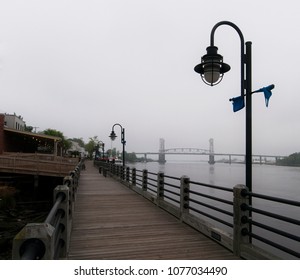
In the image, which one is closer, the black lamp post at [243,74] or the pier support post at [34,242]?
the pier support post at [34,242]

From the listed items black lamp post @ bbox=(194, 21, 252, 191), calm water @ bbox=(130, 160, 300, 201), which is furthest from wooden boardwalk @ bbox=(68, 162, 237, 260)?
calm water @ bbox=(130, 160, 300, 201)

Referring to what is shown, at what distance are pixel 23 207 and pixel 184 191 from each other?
1622cm

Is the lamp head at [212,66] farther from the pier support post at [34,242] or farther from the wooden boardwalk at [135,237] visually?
the pier support post at [34,242]

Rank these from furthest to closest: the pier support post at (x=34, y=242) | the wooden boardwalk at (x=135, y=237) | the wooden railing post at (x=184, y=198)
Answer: the wooden railing post at (x=184, y=198) → the wooden boardwalk at (x=135, y=237) → the pier support post at (x=34, y=242)

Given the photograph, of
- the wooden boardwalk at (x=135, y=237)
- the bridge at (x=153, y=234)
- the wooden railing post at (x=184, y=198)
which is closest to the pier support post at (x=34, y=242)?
the bridge at (x=153, y=234)

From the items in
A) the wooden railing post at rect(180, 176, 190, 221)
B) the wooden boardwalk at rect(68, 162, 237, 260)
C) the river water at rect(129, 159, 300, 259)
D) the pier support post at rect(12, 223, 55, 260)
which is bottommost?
the river water at rect(129, 159, 300, 259)

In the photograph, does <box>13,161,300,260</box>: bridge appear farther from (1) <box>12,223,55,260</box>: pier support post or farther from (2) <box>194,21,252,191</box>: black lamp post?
(2) <box>194,21,252,191</box>: black lamp post

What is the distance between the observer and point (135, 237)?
607 centimetres

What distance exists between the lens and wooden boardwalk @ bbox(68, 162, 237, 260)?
Answer: 16.4 feet

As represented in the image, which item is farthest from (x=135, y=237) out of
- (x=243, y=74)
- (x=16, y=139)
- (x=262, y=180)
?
(x=262, y=180)

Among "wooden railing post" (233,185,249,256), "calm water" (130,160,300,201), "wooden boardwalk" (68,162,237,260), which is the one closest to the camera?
"wooden railing post" (233,185,249,256)

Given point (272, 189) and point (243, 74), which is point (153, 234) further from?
point (272, 189)

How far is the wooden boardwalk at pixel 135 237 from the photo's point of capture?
16.4ft

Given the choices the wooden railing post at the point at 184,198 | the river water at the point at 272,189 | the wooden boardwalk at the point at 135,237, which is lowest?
the river water at the point at 272,189
